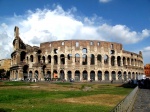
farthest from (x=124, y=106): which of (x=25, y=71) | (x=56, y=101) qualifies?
(x=25, y=71)

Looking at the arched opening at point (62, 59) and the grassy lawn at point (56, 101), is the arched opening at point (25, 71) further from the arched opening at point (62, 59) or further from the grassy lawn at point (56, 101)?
the grassy lawn at point (56, 101)

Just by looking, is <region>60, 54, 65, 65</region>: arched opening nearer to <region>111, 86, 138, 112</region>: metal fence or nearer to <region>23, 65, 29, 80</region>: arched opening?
<region>23, 65, 29, 80</region>: arched opening

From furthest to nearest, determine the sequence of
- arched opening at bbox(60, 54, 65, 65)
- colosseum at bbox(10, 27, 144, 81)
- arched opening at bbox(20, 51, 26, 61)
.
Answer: arched opening at bbox(20, 51, 26, 61) → arched opening at bbox(60, 54, 65, 65) → colosseum at bbox(10, 27, 144, 81)

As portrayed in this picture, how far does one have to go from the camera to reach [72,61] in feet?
213

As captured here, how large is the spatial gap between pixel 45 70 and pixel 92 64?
43.0 feet

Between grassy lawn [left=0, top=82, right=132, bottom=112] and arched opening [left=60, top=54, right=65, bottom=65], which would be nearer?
grassy lawn [left=0, top=82, right=132, bottom=112]

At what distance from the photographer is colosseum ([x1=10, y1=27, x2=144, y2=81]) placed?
6450 cm

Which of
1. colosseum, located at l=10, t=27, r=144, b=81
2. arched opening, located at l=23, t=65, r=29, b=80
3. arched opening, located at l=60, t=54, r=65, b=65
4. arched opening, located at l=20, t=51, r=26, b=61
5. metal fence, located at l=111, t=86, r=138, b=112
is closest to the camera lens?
metal fence, located at l=111, t=86, r=138, b=112

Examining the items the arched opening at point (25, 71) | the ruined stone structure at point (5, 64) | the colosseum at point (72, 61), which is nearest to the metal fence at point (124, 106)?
the colosseum at point (72, 61)

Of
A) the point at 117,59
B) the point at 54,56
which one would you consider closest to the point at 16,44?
the point at 54,56

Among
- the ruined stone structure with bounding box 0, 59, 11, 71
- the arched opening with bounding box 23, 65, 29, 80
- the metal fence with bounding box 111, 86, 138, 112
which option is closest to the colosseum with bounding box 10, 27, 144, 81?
the arched opening with bounding box 23, 65, 29, 80

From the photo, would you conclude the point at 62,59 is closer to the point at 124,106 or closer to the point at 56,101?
the point at 56,101

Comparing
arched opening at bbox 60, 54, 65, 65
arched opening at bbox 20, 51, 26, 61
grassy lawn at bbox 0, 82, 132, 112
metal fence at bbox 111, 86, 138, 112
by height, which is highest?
arched opening at bbox 20, 51, 26, 61

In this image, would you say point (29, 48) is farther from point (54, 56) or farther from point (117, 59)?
point (117, 59)
